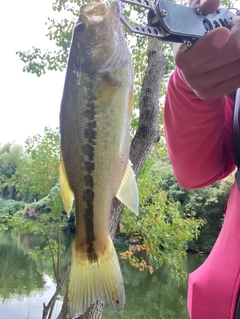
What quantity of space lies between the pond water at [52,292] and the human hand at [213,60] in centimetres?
742

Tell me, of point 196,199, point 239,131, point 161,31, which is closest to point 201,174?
point 239,131

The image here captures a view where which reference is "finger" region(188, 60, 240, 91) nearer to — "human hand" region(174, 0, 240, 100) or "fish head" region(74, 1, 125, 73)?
"human hand" region(174, 0, 240, 100)

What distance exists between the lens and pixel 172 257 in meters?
5.12

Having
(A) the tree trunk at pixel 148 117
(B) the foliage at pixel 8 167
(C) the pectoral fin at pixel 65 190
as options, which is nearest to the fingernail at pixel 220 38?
(C) the pectoral fin at pixel 65 190

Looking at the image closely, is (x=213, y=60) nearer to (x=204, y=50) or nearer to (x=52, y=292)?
(x=204, y=50)

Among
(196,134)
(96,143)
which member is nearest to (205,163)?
(196,134)

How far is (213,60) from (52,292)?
36.5ft

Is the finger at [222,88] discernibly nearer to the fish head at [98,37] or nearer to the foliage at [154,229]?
the fish head at [98,37]

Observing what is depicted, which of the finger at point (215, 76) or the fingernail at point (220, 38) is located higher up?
the fingernail at point (220, 38)

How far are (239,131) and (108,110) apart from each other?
48 cm

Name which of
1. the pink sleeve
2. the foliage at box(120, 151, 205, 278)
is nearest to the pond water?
the foliage at box(120, 151, 205, 278)

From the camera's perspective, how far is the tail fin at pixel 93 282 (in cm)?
89

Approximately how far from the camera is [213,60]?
0.86 metres

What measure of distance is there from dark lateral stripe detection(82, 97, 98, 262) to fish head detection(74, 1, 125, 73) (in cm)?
10
